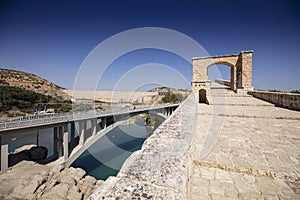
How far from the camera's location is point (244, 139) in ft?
9.71

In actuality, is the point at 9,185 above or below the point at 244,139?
below

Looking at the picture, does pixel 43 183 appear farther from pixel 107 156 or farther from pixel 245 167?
pixel 245 167

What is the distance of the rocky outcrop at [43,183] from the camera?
773 cm

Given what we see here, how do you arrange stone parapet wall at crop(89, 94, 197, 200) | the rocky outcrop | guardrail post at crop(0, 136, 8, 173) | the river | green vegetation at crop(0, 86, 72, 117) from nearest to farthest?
1. stone parapet wall at crop(89, 94, 197, 200)
2. the rocky outcrop
3. guardrail post at crop(0, 136, 8, 173)
4. the river
5. green vegetation at crop(0, 86, 72, 117)

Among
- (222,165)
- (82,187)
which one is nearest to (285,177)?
(222,165)

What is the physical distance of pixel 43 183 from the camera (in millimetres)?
8938

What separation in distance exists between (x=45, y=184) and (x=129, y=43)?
401 inches

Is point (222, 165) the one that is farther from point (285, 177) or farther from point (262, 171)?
point (285, 177)

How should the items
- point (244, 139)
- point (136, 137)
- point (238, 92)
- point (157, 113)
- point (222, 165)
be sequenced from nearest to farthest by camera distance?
point (222, 165) → point (244, 139) → point (238, 92) → point (157, 113) → point (136, 137)

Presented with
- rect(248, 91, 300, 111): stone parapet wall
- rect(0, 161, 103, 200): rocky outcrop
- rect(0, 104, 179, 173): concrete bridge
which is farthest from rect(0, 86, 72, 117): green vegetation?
rect(248, 91, 300, 111): stone parapet wall

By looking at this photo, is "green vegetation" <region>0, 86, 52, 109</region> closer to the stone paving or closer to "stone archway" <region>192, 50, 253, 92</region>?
"stone archway" <region>192, 50, 253, 92</region>

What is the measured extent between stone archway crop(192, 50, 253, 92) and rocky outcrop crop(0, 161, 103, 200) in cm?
1209

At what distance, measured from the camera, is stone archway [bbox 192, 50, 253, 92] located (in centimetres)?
1286

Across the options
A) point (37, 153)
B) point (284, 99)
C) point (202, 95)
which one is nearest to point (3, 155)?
point (37, 153)
